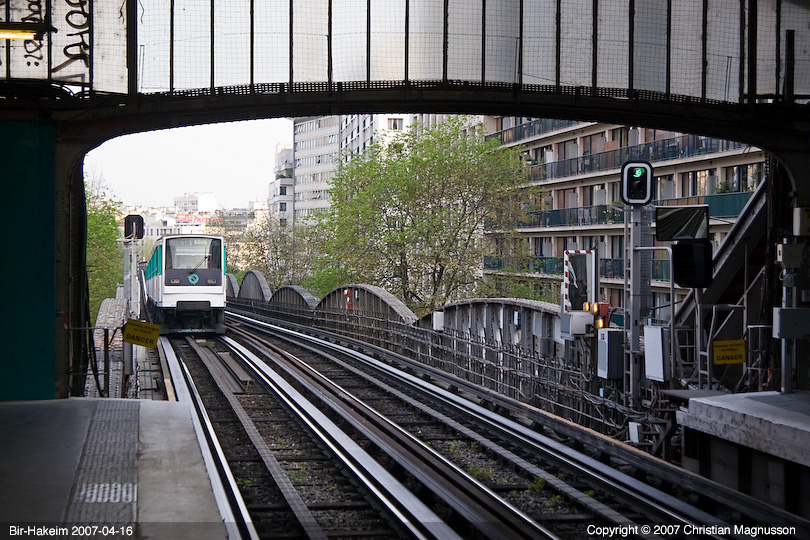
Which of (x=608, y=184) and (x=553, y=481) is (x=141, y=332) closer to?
(x=553, y=481)

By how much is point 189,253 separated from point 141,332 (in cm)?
2050

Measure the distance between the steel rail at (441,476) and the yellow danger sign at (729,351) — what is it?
3.38 m

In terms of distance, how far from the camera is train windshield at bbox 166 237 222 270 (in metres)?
32.3

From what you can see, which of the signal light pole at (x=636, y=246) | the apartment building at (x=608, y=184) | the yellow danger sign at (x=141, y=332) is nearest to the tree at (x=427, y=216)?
the apartment building at (x=608, y=184)

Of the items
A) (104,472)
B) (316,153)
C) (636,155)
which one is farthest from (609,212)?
(316,153)

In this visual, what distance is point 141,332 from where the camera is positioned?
12359 mm

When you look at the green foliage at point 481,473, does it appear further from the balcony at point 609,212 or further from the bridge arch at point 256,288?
the bridge arch at point 256,288

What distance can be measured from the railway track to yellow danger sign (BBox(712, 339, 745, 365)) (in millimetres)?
1799

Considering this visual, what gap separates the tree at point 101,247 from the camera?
71.1 meters

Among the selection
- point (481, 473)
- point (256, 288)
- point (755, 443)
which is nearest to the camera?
point (755, 443)

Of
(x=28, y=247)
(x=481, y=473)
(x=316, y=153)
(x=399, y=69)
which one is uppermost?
(x=316, y=153)

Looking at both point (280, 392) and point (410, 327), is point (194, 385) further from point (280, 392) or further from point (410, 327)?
point (410, 327)

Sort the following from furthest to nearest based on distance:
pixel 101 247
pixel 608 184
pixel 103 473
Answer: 1. pixel 101 247
2. pixel 608 184
3. pixel 103 473

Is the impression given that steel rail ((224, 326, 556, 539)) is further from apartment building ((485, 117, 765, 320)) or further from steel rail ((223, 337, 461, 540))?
apartment building ((485, 117, 765, 320))
